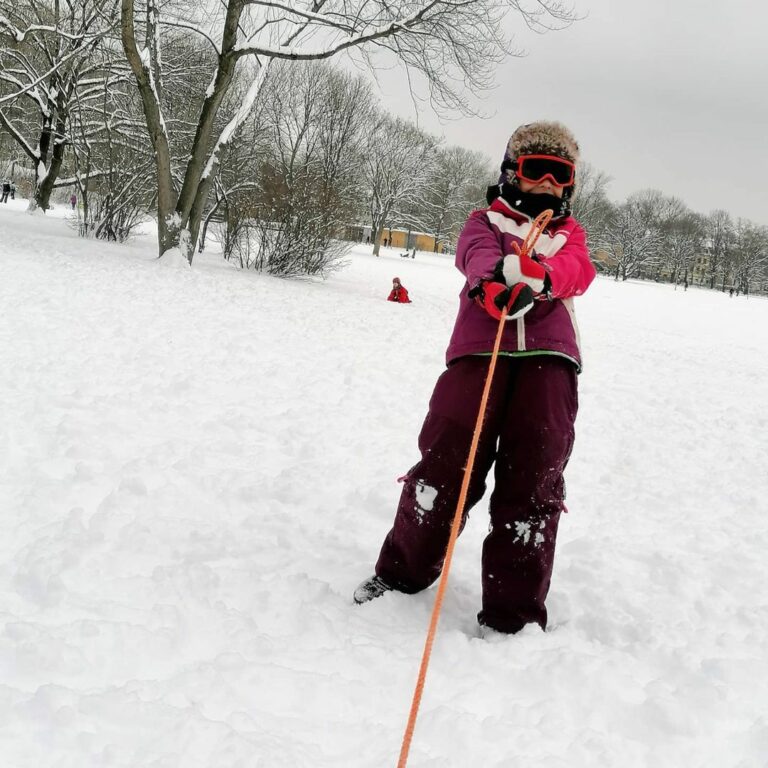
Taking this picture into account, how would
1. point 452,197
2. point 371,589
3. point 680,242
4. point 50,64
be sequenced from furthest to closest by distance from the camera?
point 680,242 → point 452,197 → point 50,64 → point 371,589

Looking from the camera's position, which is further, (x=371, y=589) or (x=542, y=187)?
(x=371, y=589)

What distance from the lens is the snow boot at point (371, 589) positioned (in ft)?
7.52

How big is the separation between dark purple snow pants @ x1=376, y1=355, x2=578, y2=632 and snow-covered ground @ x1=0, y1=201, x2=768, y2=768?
0.17 metres

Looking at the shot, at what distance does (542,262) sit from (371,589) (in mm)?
1347

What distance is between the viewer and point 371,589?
7.63 ft

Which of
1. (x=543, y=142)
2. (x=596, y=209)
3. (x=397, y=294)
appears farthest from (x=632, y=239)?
(x=543, y=142)

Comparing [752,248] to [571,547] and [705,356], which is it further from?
[571,547]

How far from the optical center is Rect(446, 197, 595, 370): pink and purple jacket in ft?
6.87

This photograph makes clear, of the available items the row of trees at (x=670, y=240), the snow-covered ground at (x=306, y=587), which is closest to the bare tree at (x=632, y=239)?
the row of trees at (x=670, y=240)

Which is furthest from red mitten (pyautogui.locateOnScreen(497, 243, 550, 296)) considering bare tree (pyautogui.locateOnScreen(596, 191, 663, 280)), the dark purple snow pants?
bare tree (pyautogui.locateOnScreen(596, 191, 663, 280))

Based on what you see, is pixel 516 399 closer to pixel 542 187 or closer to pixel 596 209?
pixel 542 187

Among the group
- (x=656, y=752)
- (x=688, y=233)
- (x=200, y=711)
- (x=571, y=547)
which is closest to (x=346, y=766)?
(x=200, y=711)

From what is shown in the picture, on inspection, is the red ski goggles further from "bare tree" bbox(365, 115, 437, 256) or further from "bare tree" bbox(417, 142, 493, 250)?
"bare tree" bbox(417, 142, 493, 250)

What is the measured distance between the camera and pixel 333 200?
13.9 metres
